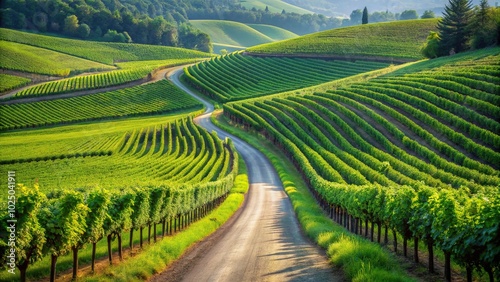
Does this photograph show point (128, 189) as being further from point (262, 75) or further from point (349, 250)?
point (262, 75)

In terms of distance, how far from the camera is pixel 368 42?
15950cm

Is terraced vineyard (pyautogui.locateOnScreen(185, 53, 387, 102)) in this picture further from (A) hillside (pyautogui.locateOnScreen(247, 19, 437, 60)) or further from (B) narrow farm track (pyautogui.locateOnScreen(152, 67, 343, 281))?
(B) narrow farm track (pyautogui.locateOnScreen(152, 67, 343, 281))

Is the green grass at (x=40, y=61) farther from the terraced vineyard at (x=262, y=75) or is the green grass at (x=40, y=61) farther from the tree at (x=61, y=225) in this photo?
the tree at (x=61, y=225)

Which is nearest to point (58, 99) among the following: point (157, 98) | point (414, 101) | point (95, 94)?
point (95, 94)

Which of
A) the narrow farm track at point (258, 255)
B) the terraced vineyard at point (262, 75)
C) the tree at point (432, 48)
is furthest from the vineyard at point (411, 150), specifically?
the terraced vineyard at point (262, 75)

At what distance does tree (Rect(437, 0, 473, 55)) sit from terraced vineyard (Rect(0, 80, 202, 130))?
5972 cm

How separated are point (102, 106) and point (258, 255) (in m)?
106

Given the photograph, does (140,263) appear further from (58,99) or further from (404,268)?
(58,99)

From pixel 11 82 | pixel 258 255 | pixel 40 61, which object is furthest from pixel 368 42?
pixel 258 255

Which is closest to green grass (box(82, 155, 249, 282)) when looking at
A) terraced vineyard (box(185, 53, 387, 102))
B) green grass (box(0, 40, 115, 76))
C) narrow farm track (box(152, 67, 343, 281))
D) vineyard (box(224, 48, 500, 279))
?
narrow farm track (box(152, 67, 343, 281))

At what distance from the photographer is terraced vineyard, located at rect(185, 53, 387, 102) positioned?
13375 centimetres

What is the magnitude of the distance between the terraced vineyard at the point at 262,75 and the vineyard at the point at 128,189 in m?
35.6

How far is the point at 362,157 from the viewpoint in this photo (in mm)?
59344

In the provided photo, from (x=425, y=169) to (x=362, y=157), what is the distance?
35.5ft
